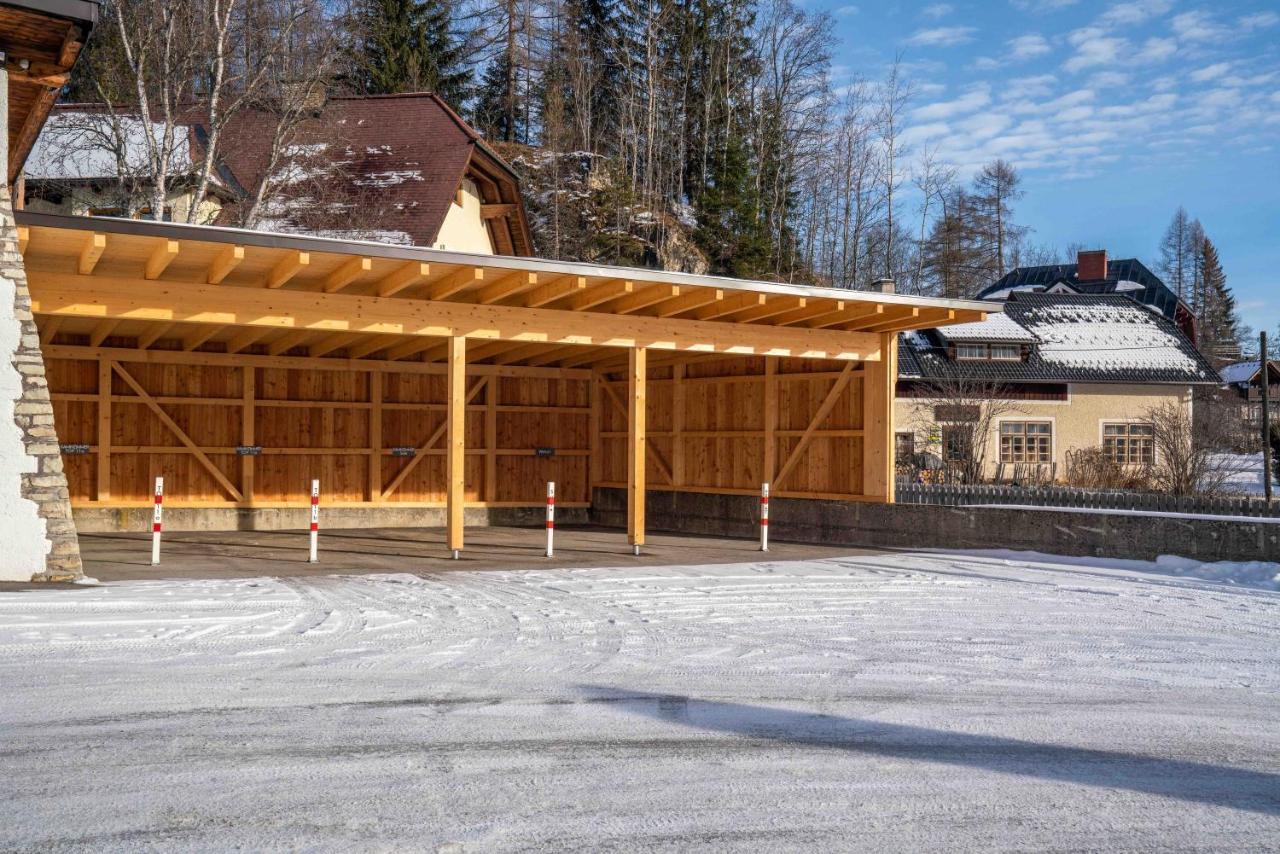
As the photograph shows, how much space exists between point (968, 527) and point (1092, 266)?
150ft

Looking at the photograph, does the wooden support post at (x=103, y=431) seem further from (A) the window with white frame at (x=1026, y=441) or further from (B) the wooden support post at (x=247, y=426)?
(A) the window with white frame at (x=1026, y=441)

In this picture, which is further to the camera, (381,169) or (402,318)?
(381,169)

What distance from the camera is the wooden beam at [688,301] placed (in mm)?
14680

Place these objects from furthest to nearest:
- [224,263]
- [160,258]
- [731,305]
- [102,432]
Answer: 1. [102,432]
2. [731,305]
3. [224,263]
4. [160,258]

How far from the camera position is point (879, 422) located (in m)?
17.6

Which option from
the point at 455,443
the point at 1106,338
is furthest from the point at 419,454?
the point at 1106,338

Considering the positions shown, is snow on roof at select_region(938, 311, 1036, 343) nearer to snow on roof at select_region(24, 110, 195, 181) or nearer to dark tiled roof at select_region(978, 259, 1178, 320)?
dark tiled roof at select_region(978, 259, 1178, 320)

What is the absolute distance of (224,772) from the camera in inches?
196

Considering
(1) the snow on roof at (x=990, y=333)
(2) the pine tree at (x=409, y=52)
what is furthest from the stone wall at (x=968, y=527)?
(2) the pine tree at (x=409, y=52)

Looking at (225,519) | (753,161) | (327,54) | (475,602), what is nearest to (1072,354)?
(753,161)

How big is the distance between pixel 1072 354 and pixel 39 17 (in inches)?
1449

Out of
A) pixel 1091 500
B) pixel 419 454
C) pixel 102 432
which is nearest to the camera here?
pixel 1091 500

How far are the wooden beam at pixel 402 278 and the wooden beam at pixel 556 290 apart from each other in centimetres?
166

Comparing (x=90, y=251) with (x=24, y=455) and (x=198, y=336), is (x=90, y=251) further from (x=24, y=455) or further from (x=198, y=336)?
(x=198, y=336)
